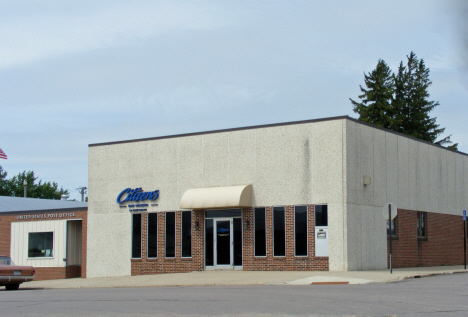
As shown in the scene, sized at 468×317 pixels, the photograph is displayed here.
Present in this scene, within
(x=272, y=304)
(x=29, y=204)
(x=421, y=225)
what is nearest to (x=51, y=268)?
(x=29, y=204)

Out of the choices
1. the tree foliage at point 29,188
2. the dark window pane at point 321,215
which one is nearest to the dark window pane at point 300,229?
the dark window pane at point 321,215

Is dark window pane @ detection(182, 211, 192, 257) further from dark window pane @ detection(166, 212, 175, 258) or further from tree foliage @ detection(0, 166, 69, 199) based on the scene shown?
tree foliage @ detection(0, 166, 69, 199)

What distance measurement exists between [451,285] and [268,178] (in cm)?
1162

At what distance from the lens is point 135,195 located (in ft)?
110

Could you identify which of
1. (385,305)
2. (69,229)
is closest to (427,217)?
(69,229)

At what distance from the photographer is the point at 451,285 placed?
19.4 m

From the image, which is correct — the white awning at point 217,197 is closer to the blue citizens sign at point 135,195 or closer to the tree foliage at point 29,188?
the blue citizens sign at point 135,195

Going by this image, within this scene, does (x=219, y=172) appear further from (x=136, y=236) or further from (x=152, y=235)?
(x=136, y=236)

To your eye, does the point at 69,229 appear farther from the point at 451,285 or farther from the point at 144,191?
the point at 451,285

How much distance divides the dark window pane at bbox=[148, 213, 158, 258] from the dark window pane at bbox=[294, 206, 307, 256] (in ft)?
25.0

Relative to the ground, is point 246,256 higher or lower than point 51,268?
higher

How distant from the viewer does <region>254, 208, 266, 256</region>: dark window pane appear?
2942 centimetres

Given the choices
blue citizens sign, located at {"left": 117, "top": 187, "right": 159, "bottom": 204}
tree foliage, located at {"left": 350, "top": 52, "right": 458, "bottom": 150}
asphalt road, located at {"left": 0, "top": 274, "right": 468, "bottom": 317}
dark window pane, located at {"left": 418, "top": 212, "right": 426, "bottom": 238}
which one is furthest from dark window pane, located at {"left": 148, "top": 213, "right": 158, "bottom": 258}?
tree foliage, located at {"left": 350, "top": 52, "right": 458, "bottom": 150}

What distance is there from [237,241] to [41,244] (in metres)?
13.2
